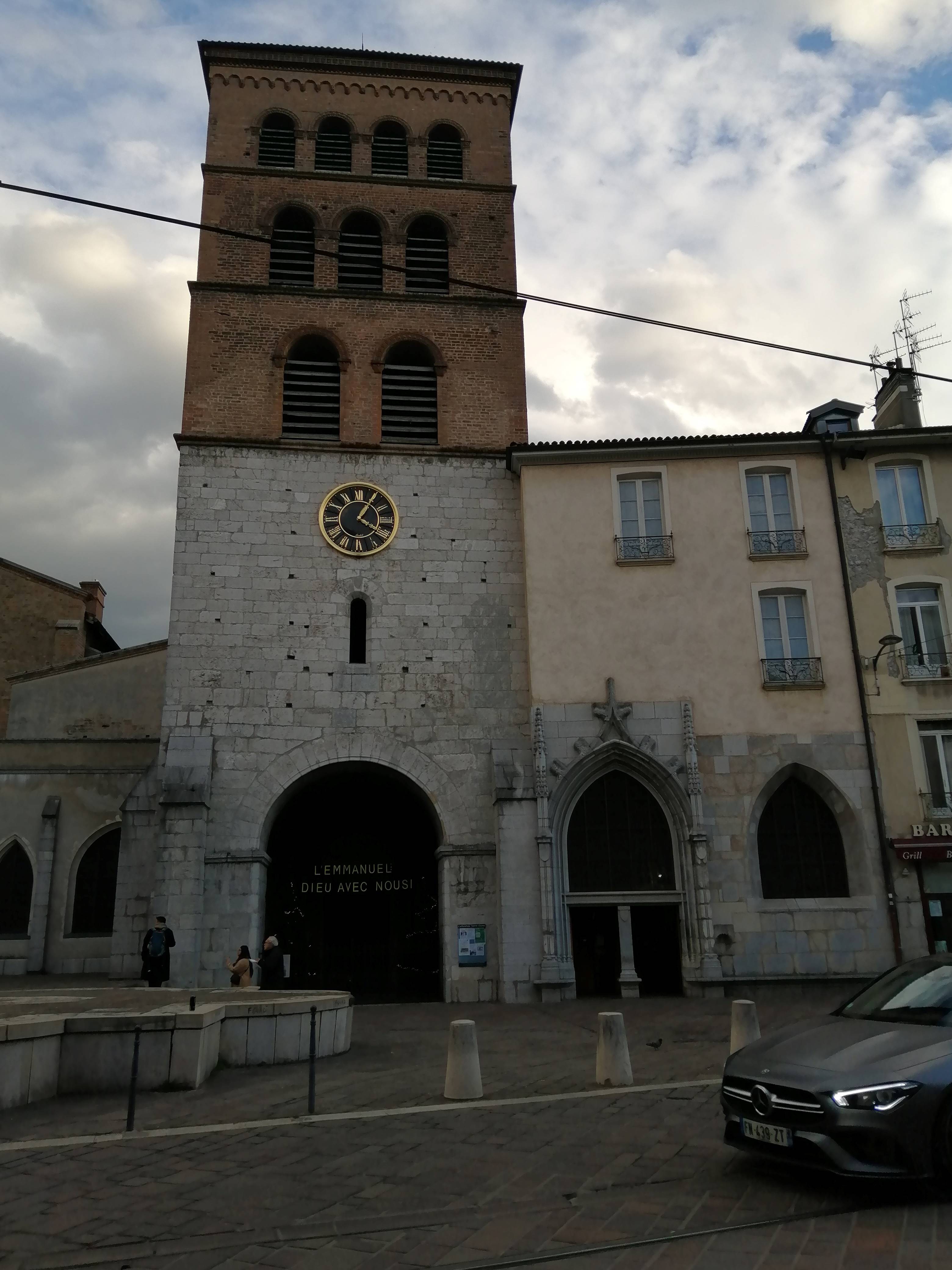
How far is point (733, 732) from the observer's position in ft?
68.1

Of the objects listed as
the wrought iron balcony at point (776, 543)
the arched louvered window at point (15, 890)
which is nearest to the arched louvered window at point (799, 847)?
the wrought iron balcony at point (776, 543)

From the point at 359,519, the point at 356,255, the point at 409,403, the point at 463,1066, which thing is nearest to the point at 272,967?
the point at 463,1066

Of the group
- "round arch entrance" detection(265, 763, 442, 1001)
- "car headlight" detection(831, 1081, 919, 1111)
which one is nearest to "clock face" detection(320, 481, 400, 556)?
"round arch entrance" detection(265, 763, 442, 1001)

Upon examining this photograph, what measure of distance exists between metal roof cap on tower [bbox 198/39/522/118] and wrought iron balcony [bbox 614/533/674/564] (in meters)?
15.7

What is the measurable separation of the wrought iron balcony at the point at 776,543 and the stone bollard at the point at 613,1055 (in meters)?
14.1

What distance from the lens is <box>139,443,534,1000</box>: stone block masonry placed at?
771 inches

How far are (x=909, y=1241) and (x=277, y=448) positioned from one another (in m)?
20.4

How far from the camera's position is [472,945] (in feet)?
64.7

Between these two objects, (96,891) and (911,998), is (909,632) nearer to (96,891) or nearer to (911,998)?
(911,998)

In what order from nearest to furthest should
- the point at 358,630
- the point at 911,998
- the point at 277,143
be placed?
the point at 911,998
the point at 358,630
the point at 277,143

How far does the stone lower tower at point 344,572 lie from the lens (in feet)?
65.1

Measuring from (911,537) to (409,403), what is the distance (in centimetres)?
1253

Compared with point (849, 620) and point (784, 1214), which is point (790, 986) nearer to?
point (849, 620)

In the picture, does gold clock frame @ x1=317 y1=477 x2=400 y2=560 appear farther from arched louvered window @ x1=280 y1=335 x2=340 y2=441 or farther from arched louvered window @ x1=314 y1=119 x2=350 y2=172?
arched louvered window @ x1=314 y1=119 x2=350 y2=172
